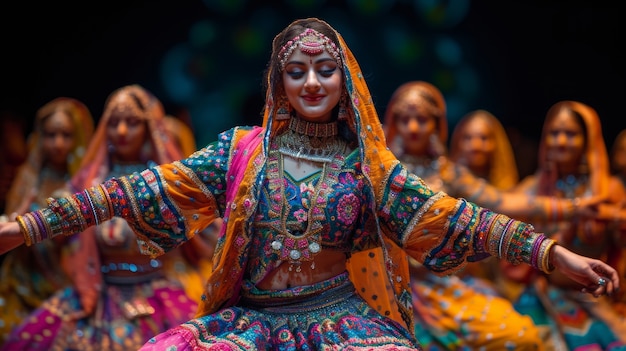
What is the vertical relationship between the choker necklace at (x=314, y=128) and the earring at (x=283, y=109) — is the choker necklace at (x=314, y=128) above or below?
below

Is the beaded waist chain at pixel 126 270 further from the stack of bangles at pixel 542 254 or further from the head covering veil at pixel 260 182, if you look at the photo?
the stack of bangles at pixel 542 254

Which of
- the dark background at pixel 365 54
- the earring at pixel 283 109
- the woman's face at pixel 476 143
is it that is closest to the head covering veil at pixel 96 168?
the dark background at pixel 365 54

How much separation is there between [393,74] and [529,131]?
1.00 metres

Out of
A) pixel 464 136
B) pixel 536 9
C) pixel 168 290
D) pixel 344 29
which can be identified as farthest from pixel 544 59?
pixel 168 290

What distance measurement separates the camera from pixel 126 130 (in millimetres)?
5922

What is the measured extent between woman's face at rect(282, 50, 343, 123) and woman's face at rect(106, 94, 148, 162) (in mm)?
2433

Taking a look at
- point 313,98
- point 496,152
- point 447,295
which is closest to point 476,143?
point 496,152

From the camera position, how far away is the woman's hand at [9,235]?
3.32 m

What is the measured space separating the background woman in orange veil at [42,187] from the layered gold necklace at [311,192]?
2.78 m

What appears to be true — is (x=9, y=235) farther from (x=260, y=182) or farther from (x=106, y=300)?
(x=106, y=300)

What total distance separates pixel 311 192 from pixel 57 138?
331cm

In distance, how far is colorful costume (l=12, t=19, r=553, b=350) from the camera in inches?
135

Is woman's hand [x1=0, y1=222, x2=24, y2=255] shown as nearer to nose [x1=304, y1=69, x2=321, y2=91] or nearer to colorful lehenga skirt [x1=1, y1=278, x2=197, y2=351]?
nose [x1=304, y1=69, x2=321, y2=91]

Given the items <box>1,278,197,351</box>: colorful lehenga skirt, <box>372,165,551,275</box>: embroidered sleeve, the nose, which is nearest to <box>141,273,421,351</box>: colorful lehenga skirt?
<box>372,165,551,275</box>: embroidered sleeve
